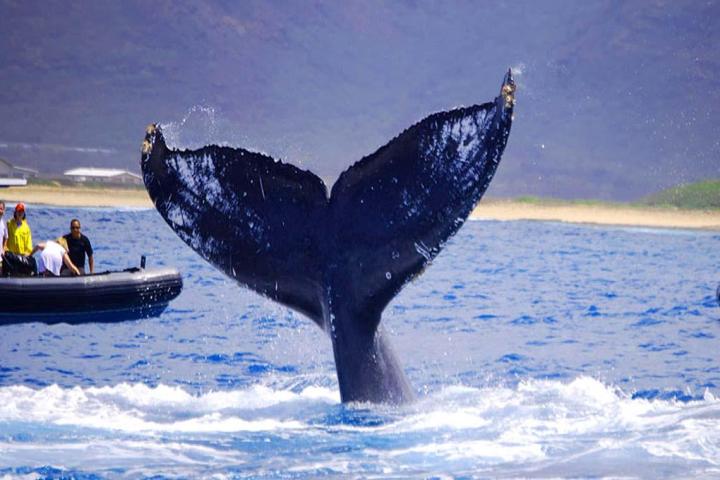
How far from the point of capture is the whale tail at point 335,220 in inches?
325

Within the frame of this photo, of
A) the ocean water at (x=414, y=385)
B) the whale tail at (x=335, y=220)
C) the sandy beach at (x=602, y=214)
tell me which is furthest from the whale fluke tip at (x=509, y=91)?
the sandy beach at (x=602, y=214)

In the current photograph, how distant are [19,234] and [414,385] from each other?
8.23 m

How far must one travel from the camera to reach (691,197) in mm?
75188

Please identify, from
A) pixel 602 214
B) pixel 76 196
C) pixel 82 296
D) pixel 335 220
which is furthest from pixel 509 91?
pixel 76 196

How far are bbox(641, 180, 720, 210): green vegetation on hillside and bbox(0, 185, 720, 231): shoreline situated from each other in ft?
4.97

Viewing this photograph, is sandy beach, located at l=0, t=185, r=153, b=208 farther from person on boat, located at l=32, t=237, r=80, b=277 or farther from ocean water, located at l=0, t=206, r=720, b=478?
person on boat, located at l=32, t=237, r=80, b=277

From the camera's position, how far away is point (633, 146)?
10794 centimetres

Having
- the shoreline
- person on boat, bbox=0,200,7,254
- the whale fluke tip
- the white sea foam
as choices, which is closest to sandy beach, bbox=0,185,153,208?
the shoreline

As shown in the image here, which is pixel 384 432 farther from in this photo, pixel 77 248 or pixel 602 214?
pixel 602 214

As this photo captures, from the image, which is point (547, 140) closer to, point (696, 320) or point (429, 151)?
point (696, 320)

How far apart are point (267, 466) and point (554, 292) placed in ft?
68.8

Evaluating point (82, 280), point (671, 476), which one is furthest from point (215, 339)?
point (671, 476)

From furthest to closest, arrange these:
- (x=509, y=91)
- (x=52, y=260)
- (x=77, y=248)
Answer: (x=77, y=248)
(x=52, y=260)
(x=509, y=91)

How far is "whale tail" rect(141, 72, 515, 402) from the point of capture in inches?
325
